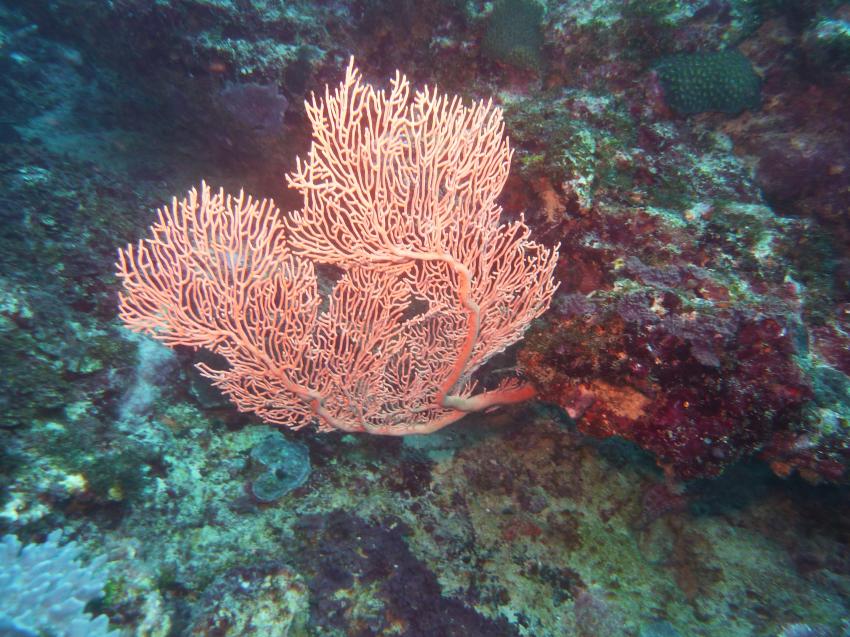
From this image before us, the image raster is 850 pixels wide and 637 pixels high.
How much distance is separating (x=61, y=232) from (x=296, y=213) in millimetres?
3283

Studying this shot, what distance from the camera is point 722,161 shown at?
4863 mm

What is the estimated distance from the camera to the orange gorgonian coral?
10.2ft

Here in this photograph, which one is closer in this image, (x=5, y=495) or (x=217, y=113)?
(x=5, y=495)

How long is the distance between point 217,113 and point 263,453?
14.0 ft

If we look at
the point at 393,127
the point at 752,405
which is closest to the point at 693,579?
the point at 752,405

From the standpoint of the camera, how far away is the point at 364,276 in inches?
137

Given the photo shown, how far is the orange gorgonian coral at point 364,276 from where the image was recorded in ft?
10.2

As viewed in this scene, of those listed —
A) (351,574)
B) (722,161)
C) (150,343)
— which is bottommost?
(351,574)

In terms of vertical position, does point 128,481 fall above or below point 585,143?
below

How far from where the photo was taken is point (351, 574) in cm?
340

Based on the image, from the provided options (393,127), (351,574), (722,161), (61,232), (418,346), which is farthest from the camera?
(722,161)

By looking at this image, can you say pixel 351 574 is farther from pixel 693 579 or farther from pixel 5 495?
pixel 693 579

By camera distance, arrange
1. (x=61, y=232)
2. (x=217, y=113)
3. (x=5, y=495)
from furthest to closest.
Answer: (x=217, y=113) < (x=61, y=232) < (x=5, y=495)

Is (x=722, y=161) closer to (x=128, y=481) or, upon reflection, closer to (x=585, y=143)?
(x=585, y=143)
